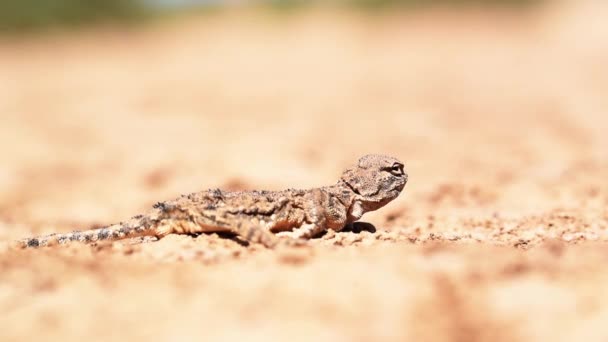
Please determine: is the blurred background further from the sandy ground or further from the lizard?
the lizard

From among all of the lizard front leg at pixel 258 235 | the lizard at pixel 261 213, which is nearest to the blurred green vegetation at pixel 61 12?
the lizard at pixel 261 213

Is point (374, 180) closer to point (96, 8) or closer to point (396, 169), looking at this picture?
point (396, 169)

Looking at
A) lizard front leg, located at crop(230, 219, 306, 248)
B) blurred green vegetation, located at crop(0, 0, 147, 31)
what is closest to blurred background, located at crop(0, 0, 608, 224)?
blurred green vegetation, located at crop(0, 0, 147, 31)

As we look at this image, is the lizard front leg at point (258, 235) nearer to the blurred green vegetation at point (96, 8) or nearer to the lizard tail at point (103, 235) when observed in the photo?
the lizard tail at point (103, 235)

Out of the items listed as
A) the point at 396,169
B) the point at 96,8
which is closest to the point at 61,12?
the point at 96,8

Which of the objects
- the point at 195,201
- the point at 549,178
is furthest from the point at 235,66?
the point at 195,201

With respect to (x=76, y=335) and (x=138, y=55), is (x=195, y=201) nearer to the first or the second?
(x=76, y=335)
